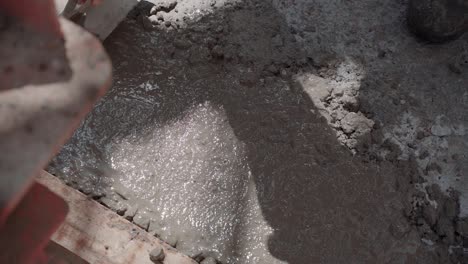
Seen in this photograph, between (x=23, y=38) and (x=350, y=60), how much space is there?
247 cm

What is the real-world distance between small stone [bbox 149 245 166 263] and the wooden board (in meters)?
0.02

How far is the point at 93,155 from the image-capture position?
277 cm

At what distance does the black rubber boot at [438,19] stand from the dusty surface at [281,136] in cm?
10

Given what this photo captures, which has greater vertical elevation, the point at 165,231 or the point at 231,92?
the point at 231,92

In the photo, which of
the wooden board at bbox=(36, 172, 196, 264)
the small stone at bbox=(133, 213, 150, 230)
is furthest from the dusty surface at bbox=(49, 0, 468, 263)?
the wooden board at bbox=(36, 172, 196, 264)

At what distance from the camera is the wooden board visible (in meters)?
2.27

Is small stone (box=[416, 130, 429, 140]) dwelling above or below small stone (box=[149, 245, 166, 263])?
above

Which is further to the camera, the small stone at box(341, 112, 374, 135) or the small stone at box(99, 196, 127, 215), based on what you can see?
the small stone at box(341, 112, 374, 135)

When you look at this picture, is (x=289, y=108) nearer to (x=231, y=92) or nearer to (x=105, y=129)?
(x=231, y=92)

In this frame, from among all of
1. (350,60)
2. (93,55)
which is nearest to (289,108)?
(350,60)

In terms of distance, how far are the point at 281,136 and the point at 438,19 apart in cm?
131

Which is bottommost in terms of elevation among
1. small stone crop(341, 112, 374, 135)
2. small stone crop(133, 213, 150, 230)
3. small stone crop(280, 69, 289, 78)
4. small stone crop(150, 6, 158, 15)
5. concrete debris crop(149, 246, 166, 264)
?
small stone crop(133, 213, 150, 230)

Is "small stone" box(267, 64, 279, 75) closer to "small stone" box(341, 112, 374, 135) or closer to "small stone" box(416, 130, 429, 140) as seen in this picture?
"small stone" box(341, 112, 374, 135)

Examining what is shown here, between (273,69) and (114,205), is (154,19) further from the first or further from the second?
(114,205)
